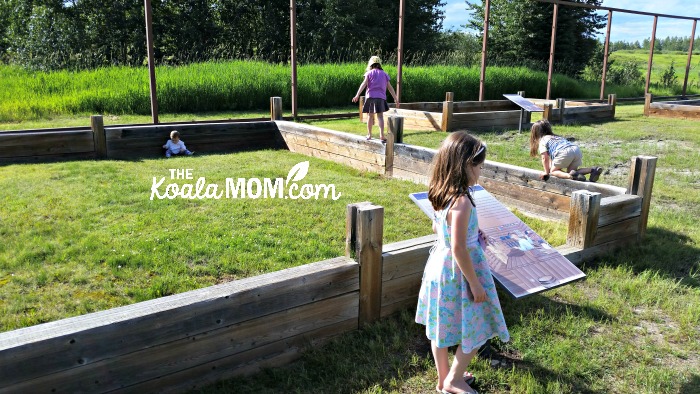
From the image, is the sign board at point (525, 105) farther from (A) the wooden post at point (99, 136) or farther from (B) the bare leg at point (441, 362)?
(B) the bare leg at point (441, 362)

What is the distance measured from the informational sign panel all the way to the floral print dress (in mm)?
481

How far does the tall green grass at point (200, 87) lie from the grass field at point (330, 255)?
553 centimetres

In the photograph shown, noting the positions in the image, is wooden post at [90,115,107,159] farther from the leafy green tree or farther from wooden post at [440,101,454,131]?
the leafy green tree

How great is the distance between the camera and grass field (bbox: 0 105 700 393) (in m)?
2.93

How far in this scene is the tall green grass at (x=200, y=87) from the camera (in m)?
12.0

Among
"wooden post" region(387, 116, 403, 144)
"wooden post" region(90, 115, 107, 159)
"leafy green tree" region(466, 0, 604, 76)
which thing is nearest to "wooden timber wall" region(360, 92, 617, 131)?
"wooden post" region(387, 116, 403, 144)

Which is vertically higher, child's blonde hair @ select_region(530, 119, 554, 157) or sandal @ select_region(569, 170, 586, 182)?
child's blonde hair @ select_region(530, 119, 554, 157)

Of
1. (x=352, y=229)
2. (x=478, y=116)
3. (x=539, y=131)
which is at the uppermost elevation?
(x=539, y=131)

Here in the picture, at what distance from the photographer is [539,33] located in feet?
101

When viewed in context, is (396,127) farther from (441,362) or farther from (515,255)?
(441,362)

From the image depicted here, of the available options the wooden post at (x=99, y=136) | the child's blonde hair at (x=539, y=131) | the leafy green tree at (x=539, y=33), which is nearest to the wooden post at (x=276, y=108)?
the wooden post at (x=99, y=136)

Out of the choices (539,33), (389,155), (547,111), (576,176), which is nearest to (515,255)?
(576,176)

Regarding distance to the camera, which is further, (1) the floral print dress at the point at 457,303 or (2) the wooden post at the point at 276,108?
(2) the wooden post at the point at 276,108

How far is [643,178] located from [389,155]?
328cm
